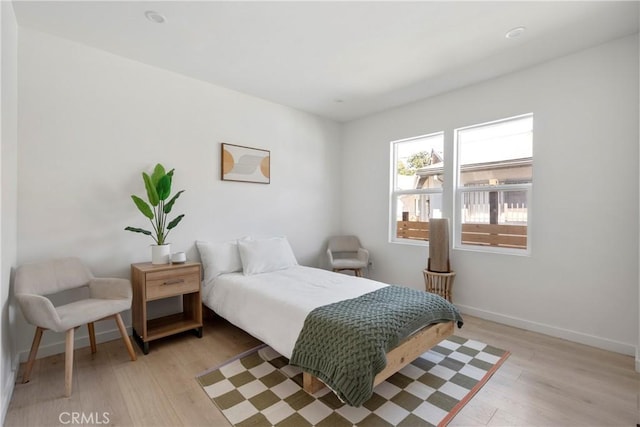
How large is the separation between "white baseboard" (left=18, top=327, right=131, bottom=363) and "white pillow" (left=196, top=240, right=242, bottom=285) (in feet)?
2.94

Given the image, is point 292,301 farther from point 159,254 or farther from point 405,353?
point 159,254

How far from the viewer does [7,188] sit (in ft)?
6.02

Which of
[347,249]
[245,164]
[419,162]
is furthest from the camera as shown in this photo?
[347,249]

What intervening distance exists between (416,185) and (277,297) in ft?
8.27

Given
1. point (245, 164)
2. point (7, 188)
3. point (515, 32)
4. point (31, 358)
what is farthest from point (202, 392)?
point (515, 32)

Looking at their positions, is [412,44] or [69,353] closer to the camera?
[69,353]

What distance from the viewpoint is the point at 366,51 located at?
2559 mm

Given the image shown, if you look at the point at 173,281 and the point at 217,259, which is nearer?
the point at 173,281

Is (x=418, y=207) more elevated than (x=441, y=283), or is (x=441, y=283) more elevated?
(x=418, y=207)

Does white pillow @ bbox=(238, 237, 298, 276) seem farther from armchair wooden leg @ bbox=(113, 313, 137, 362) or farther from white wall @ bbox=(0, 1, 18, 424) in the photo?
white wall @ bbox=(0, 1, 18, 424)

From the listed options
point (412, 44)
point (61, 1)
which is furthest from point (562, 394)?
point (61, 1)

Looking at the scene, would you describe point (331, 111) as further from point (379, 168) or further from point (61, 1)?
point (61, 1)

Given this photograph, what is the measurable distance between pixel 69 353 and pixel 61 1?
2.35 metres

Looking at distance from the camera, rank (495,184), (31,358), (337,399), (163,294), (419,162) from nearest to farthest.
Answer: (337,399) → (31,358) → (163,294) → (495,184) → (419,162)
